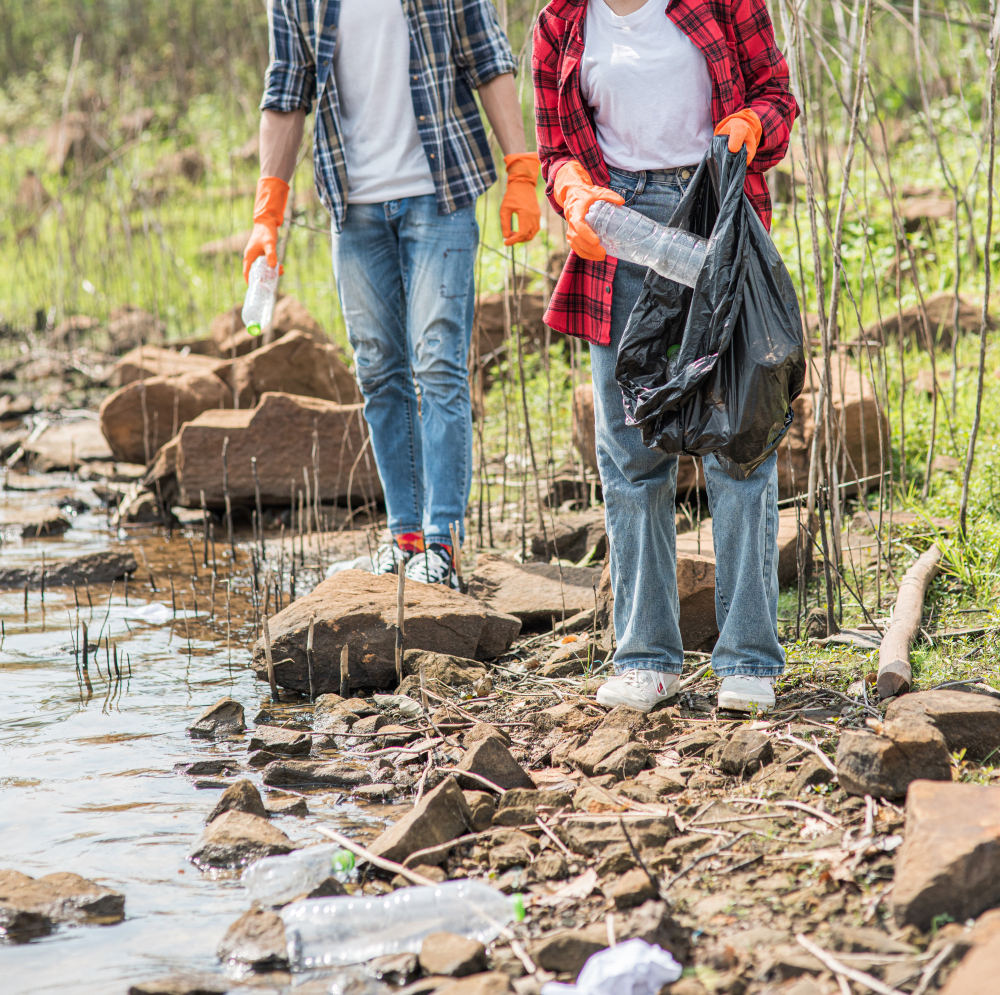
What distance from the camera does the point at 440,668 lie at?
8.59ft

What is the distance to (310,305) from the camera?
7.00 metres

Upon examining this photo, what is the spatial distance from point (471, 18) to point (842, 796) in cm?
238

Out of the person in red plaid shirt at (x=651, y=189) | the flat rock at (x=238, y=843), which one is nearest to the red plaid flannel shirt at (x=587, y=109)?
the person in red plaid shirt at (x=651, y=189)

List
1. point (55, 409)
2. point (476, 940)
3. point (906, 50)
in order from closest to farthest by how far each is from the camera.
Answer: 1. point (476, 940)
2. point (55, 409)
3. point (906, 50)

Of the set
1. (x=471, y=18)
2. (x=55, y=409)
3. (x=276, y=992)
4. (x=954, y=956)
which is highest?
(x=471, y=18)

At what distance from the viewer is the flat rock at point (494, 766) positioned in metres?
1.99

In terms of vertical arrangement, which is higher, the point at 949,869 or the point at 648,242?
the point at 648,242

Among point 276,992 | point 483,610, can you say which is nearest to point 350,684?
point 483,610

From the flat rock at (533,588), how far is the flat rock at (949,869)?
157 centimetres

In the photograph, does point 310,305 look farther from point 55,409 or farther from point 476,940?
point 476,940

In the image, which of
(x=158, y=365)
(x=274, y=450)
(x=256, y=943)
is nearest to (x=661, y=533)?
(x=256, y=943)

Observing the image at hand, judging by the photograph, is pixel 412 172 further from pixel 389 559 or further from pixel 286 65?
pixel 389 559

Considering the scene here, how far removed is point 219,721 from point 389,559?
3.19ft

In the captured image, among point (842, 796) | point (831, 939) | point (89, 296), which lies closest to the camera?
point (831, 939)
